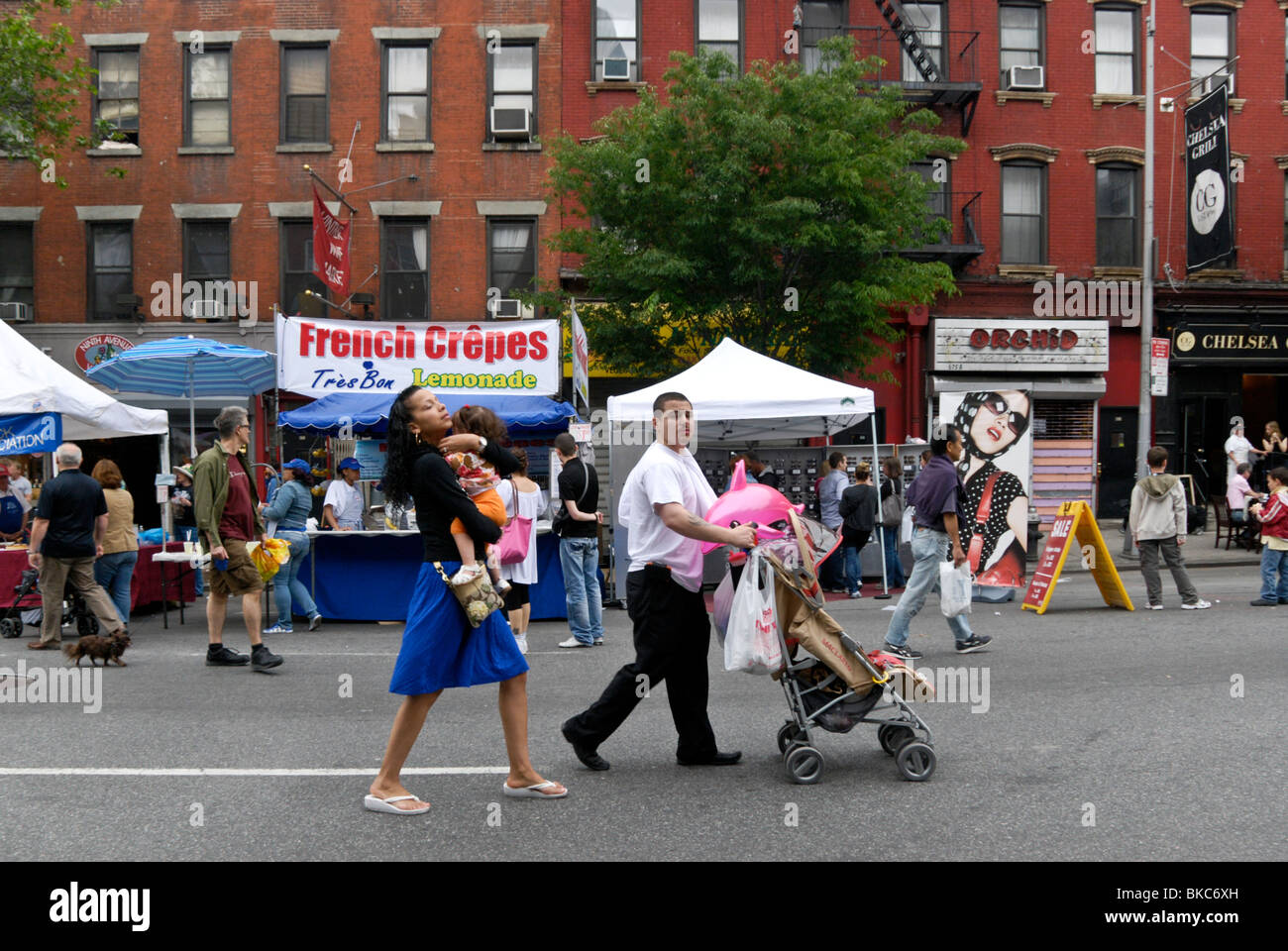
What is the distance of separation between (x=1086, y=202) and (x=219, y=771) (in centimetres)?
2287

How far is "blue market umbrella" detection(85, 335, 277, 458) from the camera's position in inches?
578

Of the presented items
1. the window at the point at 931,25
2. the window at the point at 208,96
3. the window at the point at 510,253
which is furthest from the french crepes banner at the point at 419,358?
Answer: the window at the point at 931,25

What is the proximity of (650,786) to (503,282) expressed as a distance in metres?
19.0

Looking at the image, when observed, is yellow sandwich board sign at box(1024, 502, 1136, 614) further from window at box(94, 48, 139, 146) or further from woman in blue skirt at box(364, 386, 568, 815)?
window at box(94, 48, 139, 146)

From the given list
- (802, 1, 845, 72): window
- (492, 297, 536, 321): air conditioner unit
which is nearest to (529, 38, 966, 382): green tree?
(492, 297, 536, 321): air conditioner unit

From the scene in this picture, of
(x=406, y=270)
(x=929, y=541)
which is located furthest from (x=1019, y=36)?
(x=929, y=541)

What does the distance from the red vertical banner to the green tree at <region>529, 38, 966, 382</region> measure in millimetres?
4115

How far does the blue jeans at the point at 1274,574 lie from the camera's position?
1257cm

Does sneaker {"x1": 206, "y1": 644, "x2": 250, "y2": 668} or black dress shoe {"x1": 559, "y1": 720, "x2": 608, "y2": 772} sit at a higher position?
black dress shoe {"x1": 559, "y1": 720, "x2": 608, "y2": 772}

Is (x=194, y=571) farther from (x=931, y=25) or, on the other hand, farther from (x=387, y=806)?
(x=931, y=25)

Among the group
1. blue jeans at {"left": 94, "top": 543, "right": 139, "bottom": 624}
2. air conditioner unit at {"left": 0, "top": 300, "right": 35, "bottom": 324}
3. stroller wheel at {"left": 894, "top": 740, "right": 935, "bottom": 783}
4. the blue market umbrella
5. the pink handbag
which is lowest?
stroller wheel at {"left": 894, "top": 740, "right": 935, "bottom": 783}

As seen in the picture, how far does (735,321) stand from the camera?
19391 mm

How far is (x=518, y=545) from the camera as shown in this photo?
30.1 ft
